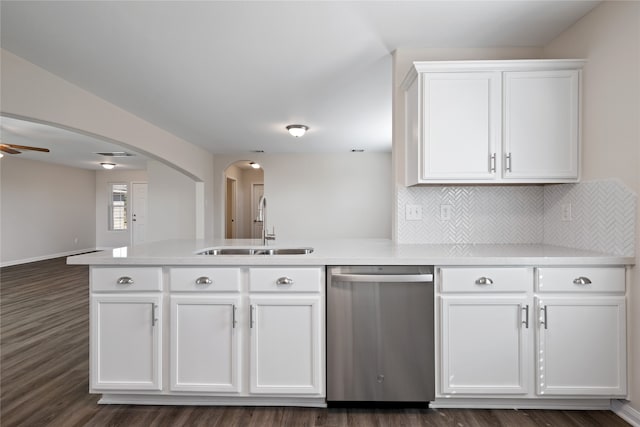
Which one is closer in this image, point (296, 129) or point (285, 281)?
point (285, 281)

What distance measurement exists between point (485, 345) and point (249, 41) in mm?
2583

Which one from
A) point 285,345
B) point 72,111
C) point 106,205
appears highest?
point 72,111

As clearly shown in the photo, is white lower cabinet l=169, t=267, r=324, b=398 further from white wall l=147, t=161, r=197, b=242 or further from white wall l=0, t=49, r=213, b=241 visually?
white wall l=147, t=161, r=197, b=242

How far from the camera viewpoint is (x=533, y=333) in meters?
1.93

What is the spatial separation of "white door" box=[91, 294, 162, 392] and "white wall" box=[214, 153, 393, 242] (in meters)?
Answer: 5.81

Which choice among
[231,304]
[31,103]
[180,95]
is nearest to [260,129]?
[180,95]

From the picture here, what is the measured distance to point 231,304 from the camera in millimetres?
1978

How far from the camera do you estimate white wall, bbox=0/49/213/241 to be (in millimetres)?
2741

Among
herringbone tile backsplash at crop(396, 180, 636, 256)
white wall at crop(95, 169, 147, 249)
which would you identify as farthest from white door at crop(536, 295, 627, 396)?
white wall at crop(95, 169, 147, 249)

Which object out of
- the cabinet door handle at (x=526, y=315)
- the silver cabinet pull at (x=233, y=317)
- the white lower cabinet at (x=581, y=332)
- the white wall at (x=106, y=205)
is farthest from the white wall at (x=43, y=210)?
the white lower cabinet at (x=581, y=332)

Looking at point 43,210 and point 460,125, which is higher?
point 460,125

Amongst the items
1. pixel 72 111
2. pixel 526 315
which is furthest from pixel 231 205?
pixel 526 315

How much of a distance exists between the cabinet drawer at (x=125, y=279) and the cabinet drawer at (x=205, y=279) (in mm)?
98

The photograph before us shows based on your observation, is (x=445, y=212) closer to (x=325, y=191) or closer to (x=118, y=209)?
(x=325, y=191)
